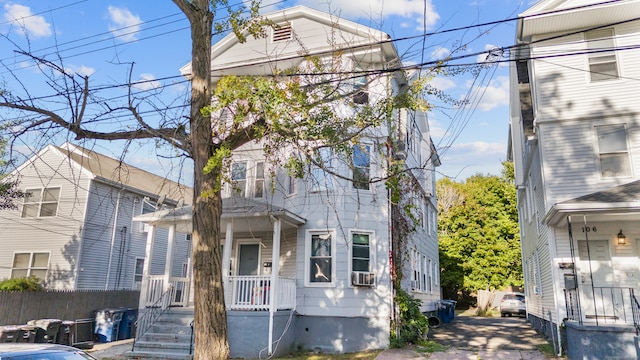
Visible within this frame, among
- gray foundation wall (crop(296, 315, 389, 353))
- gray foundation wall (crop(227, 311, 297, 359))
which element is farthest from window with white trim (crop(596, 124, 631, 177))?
gray foundation wall (crop(227, 311, 297, 359))

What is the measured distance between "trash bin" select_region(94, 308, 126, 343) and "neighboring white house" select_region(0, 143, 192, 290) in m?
3.52

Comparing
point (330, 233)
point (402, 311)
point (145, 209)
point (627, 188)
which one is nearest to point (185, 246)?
point (145, 209)

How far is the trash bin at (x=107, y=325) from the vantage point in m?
14.5

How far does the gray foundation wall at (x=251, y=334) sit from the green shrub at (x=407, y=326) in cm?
314

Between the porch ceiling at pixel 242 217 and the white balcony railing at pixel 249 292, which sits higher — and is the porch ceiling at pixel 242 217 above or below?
above

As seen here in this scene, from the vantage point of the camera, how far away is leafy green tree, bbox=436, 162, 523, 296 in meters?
29.9

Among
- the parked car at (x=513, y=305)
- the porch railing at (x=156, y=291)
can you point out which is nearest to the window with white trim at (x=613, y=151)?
A: the porch railing at (x=156, y=291)

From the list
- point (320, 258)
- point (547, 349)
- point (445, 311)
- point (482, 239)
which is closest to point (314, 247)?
point (320, 258)

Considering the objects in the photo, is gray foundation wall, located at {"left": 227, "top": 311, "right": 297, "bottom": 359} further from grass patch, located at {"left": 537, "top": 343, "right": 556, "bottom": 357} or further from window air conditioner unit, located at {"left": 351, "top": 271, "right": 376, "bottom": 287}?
grass patch, located at {"left": 537, "top": 343, "right": 556, "bottom": 357}

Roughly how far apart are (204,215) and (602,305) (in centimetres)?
984

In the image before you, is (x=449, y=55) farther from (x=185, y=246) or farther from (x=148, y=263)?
(x=185, y=246)

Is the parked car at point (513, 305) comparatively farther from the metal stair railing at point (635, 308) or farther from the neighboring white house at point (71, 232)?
the neighboring white house at point (71, 232)

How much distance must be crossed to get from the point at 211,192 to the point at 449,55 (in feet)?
15.9

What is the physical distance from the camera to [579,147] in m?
11.4
